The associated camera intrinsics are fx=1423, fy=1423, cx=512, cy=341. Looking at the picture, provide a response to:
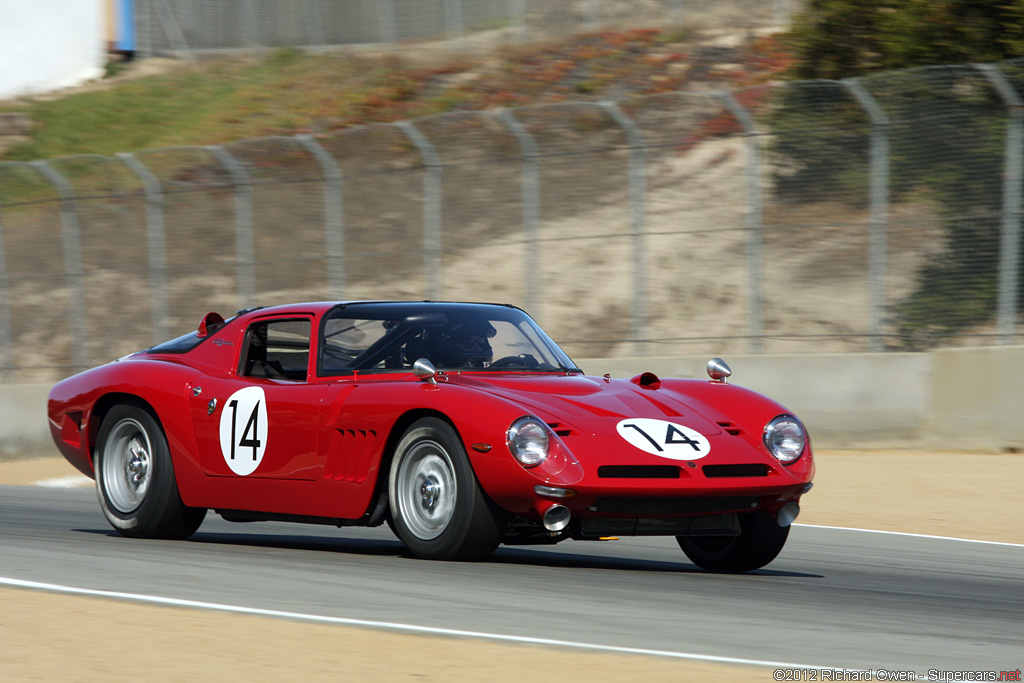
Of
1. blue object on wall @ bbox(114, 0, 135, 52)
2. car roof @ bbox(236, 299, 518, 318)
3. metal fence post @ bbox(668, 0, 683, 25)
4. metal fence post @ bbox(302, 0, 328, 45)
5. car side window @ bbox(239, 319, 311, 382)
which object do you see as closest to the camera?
car roof @ bbox(236, 299, 518, 318)

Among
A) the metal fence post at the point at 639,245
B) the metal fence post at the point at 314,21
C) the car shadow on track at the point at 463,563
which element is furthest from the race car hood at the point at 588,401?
the metal fence post at the point at 314,21

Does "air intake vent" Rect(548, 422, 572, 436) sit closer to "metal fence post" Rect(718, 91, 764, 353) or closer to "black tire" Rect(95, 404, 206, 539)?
"black tire" Rect(95, 404, 206, 539)

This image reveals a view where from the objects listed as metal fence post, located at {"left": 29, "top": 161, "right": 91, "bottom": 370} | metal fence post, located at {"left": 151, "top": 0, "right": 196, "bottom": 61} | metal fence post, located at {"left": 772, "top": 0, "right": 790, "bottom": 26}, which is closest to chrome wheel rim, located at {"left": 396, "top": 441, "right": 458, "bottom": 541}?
metal fence post, located at {"left": 29, "top": 161, "right": 91, "bottom": 370}

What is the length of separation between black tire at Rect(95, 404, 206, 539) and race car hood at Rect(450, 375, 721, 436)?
204 centimetres

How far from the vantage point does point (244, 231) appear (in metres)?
16.4

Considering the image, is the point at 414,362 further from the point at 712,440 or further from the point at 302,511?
the point at 712,440

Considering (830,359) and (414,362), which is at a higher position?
(414,362)

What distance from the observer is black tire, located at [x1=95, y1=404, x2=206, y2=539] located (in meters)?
8.08

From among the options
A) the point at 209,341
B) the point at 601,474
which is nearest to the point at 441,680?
the point at 601,474

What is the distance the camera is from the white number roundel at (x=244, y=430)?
756 centimetres

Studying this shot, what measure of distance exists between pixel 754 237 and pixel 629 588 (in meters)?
8.13

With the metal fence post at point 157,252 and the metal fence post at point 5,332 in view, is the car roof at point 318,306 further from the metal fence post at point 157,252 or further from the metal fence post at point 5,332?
the metal fence post at point 5,332

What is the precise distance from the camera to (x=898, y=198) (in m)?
13.5

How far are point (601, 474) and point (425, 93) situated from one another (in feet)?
77.1
